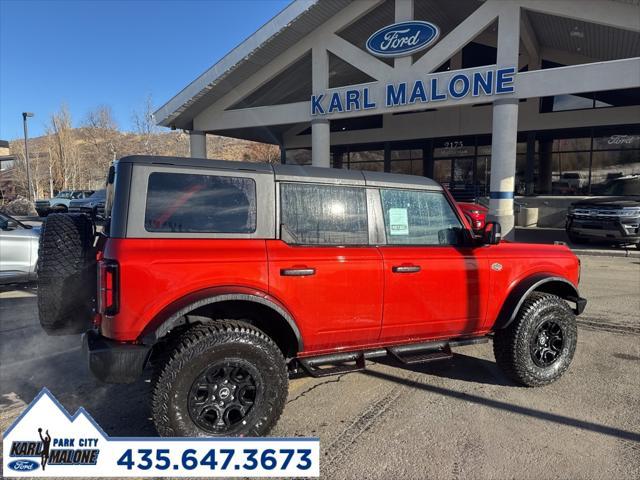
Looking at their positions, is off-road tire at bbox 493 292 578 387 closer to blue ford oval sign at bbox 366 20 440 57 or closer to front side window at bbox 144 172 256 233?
front side window at bbox 144 172 256 233

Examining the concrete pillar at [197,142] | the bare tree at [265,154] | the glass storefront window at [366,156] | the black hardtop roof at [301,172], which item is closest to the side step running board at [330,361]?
the black hardtop roof at [301,172]

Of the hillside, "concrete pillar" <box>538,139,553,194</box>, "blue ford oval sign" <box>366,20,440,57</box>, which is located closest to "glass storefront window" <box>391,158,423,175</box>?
"concrete pillar" <box>538,139,553,194</box>


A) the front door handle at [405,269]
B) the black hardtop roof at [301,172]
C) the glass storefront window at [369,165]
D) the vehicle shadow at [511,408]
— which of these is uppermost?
the glass storefront window at [369,165]

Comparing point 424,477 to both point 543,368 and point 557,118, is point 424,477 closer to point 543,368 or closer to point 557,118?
point 543,368

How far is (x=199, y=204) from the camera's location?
9.34 ft

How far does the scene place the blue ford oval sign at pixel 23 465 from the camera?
234 cm

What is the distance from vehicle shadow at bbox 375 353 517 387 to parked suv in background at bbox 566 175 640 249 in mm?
9036

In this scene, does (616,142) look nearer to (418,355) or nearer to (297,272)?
(418,355)

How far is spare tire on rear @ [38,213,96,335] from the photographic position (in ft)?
9.58

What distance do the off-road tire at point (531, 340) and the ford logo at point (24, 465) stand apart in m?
3.45

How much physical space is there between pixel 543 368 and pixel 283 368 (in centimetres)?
239

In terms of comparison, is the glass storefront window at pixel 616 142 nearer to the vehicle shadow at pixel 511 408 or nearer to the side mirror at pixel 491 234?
the side mirror at pixel 491 234

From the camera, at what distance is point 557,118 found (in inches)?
716

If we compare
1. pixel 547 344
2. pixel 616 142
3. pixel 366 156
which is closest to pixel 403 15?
pixel 366 156
